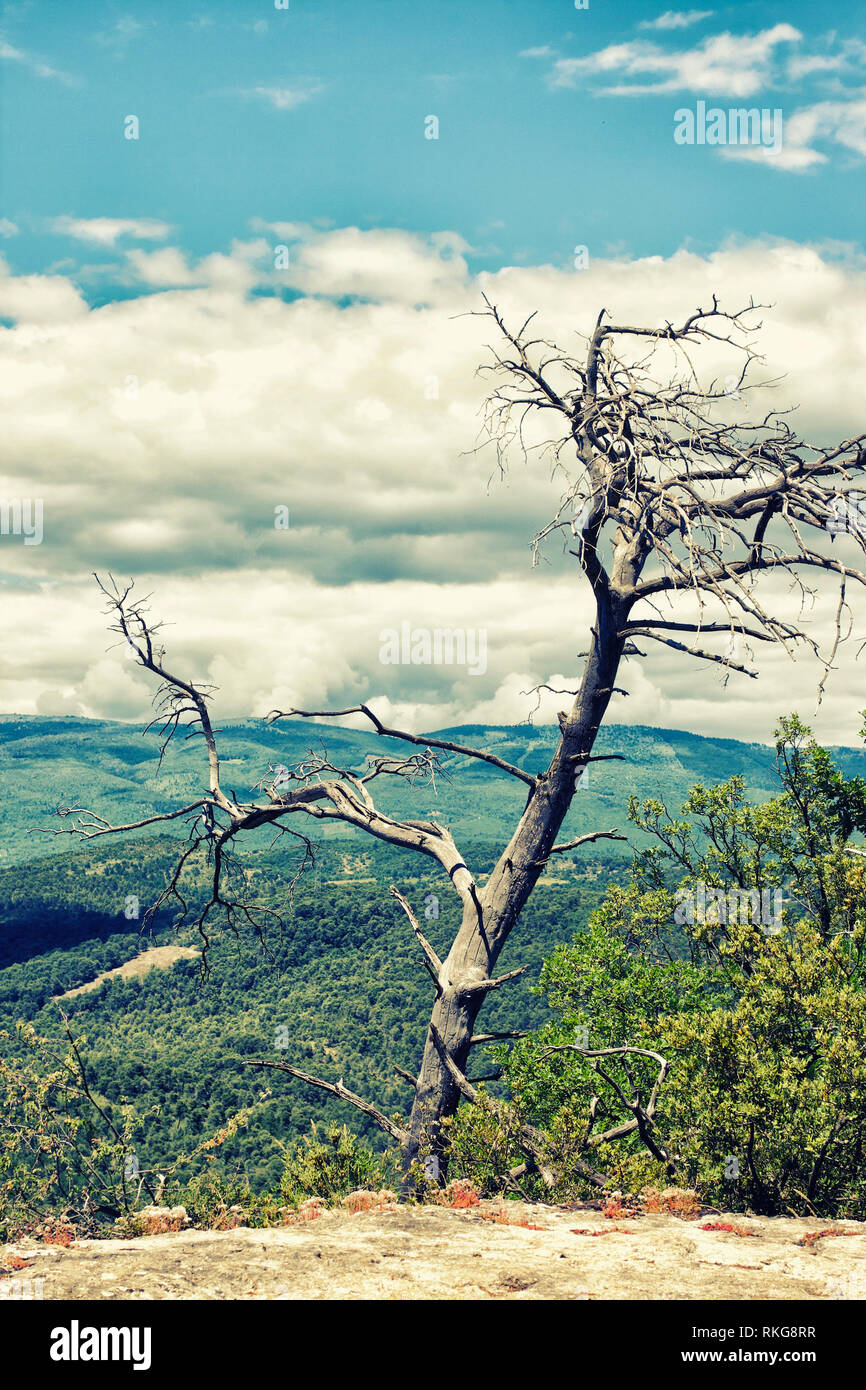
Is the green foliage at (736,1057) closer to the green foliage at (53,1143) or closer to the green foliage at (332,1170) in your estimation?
the green foliage at (332,1170)

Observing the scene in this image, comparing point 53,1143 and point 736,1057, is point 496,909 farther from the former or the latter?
point 53,1143

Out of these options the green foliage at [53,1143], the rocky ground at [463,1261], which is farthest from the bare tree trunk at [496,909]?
the green foliage at [53,1143]

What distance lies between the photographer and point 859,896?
9.90 metres

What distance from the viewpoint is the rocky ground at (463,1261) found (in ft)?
→ 16.4

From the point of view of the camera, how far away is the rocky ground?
499 cm

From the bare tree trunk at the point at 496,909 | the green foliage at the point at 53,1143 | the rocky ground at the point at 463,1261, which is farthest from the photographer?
the green foliage at the point at 53,1143

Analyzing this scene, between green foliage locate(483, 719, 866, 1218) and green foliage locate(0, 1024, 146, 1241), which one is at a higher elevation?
green foliage locate(483, 719, 866, 1218)

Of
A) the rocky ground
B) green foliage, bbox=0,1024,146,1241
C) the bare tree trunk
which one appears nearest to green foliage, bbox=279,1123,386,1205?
the bare tree trunk

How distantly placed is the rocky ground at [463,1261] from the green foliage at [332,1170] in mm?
2049

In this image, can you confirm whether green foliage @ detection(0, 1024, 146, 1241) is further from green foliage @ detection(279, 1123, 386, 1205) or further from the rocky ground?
the rocky ground

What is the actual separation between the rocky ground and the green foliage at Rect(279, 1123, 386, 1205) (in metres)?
2.05
